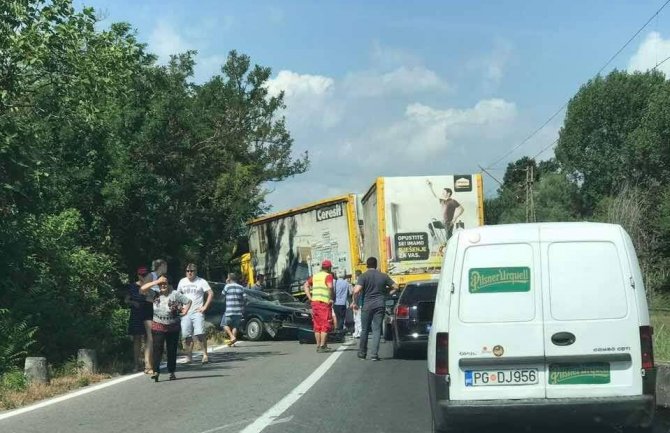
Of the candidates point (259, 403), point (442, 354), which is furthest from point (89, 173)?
point (442, 354)

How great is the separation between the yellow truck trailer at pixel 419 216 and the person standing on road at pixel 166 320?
7.86 metres

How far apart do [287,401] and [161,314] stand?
3.20m

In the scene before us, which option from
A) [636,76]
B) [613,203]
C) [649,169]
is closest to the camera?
[613,203]

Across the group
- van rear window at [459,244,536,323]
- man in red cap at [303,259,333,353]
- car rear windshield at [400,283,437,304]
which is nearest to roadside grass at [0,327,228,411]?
man in red cap at [303,259,333,353]

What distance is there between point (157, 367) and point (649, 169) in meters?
48.8

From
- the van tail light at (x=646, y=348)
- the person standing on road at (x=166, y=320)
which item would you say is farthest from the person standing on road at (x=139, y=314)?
the van tail light at (x=646, y=348)

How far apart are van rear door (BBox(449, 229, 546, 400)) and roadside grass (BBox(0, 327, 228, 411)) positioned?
611cm

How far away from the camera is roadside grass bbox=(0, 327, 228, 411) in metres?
10.7

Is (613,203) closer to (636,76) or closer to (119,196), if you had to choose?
(636,76)

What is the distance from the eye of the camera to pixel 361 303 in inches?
675

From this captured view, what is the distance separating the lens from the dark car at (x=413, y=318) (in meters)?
14.5

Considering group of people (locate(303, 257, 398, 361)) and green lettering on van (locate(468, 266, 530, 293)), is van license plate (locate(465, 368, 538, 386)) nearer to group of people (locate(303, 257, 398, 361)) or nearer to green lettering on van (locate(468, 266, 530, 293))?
green lettering on van (locate(468, 266, 530, 293))

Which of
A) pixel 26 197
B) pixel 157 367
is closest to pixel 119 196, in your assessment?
pixel 26 197

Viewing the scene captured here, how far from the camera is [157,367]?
40.0ft
